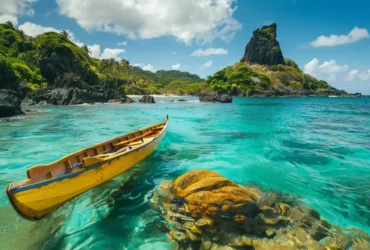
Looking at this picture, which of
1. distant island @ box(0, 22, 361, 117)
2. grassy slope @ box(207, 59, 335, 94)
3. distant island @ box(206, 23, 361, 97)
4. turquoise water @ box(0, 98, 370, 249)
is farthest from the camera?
grassy slope @ box(207, 59, 335, 94)

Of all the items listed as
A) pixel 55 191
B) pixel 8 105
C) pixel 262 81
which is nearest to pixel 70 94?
pixel 8 105

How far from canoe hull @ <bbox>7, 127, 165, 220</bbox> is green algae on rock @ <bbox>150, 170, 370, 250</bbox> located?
2389 mm

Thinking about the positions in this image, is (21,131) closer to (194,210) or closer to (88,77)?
(194,210)

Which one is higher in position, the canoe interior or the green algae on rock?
the canoe interior

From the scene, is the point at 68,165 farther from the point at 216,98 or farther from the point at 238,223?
the point at 216,98

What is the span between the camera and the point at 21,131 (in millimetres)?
22656

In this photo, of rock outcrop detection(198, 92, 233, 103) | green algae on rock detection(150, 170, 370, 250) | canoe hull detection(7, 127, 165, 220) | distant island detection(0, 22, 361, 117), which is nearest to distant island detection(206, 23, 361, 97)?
distant island detection(0, 22, 361, 117)

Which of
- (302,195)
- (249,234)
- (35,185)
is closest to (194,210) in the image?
(249,234)

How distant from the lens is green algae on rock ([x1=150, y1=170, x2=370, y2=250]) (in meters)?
5.81

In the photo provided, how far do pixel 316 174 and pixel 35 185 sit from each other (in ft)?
40.9

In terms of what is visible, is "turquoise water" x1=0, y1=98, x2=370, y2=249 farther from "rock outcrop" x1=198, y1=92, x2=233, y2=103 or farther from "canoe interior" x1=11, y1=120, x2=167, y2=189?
"rock outcrop" x1=198, y1=92, x2=233, y2=103

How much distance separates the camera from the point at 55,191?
6.61m

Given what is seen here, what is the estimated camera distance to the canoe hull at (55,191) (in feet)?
19.2

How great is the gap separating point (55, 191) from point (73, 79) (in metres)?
72.2
